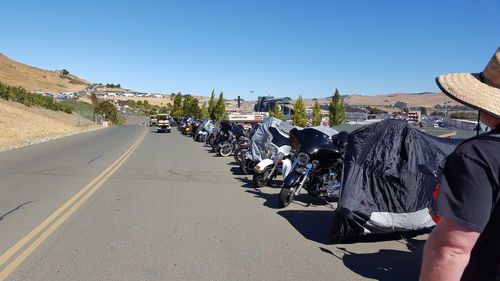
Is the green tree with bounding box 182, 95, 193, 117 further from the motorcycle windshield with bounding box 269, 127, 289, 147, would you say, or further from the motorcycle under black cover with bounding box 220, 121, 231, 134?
the motorcycle windshield with bounding box 269, 127, 289, 147

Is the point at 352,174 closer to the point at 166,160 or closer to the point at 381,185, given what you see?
the point at 381,185

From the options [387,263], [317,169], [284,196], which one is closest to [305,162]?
[317,169]

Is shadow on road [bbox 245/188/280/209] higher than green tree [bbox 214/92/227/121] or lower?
lower

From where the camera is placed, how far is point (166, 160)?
1482 cm

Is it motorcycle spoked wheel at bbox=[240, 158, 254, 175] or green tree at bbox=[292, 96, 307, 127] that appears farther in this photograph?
green tree at bbox=[292, 96, 307, 127]

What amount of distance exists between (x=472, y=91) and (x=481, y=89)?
39 millimetres

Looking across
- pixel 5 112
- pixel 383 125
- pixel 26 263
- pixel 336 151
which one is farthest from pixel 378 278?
pixel 5 112

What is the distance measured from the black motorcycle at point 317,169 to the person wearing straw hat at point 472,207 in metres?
5.43

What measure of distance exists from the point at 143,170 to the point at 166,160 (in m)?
2.87

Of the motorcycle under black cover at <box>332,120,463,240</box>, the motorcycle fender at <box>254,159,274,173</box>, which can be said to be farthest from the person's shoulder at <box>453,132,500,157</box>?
the motorcycle fender at <box>254,159,274,173</box>

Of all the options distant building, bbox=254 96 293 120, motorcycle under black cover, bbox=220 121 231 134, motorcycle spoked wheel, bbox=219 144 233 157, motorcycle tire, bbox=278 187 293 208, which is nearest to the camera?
motorcycle tire, bbox=278 187 293 208

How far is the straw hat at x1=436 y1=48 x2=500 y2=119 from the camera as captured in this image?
1687 mm

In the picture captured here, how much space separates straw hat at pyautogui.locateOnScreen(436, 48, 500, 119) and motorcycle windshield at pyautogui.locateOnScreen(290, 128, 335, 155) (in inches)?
220

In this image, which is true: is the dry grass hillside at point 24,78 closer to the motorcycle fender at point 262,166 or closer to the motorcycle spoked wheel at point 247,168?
the motorcycle spoked wheel at point 247,168
